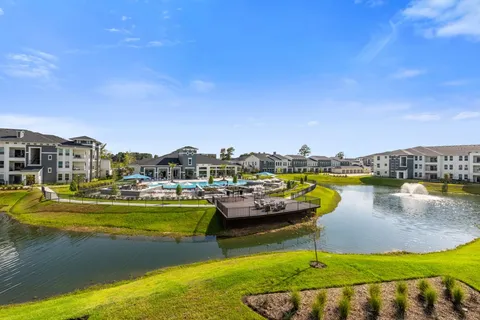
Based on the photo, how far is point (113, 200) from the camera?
2909 cm

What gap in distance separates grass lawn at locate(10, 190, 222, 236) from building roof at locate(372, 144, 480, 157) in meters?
67.9

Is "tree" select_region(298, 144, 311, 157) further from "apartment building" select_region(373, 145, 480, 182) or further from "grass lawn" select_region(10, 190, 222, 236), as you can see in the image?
"grass lawn" select_region(10, 190, 222, 236)

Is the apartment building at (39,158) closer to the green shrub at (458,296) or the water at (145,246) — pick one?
the water at (145,246)

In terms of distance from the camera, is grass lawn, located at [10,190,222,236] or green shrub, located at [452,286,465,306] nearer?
green shrub, located at [452,286,465,306]

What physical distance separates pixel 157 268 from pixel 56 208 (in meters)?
18.7

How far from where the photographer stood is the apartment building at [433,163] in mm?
60688

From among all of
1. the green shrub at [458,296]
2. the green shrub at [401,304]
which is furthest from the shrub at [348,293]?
the green shrub at [458,296]

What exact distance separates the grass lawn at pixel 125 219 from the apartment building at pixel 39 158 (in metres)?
21.3

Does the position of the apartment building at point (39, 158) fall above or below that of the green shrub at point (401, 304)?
above

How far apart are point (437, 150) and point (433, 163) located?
22.8ft

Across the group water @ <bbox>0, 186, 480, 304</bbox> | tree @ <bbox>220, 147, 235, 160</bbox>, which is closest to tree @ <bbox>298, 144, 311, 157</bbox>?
tree @ <bbox>220, 147, 235, 160</bbox>

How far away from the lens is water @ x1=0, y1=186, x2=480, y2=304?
14.1 metres

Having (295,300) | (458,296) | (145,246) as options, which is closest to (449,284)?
(458,296)

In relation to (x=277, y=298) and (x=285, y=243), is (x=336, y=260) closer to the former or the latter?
(x=277, y=298)
